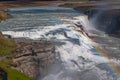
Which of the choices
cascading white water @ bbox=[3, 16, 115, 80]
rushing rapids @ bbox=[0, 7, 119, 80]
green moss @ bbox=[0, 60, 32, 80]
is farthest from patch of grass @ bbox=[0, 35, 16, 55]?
cascading white water @ bbox=[3, 16, 115, 80]

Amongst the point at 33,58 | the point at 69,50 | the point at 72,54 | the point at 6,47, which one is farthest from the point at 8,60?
the point at 69,50

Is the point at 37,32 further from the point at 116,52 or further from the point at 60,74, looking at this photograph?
the point at 60,74

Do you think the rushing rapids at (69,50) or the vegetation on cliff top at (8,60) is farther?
the rushing rapids at (69,50)

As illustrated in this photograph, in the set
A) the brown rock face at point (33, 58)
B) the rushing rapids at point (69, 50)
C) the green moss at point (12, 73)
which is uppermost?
the green moss at point (12, 73)

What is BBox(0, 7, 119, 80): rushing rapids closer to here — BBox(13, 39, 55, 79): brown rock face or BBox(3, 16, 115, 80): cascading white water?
BBox(3, 16, 115, 80): cascading white water

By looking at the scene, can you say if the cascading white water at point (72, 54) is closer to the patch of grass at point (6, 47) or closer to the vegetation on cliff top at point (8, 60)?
the vegetation on cliff top at point (8, 60)

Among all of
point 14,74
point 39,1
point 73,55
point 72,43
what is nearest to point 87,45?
point 72,43

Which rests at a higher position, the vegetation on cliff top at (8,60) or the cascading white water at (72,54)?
the vegetation on cliff top at (8,60)

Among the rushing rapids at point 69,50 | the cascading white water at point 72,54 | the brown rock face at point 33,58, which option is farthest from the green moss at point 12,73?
the cascading white water at point 72,54
